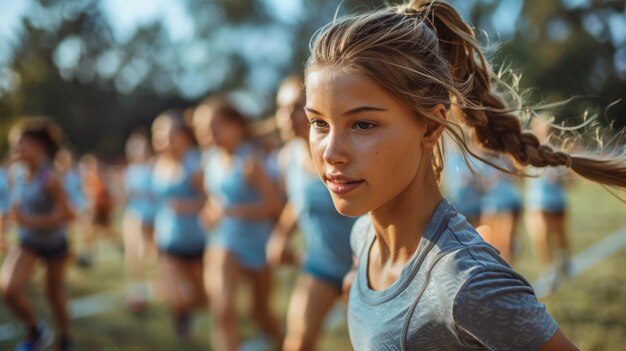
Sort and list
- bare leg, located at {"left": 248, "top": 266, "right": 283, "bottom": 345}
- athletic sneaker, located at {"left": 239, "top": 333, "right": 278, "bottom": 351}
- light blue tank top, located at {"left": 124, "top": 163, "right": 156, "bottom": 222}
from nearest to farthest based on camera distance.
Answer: bare leg, located at {"left": 248, "top": 266, "right": 283, "bottom": 345}
athletic sneaker, located at {"left": 239, "top": 333, "right": 278, "bottom": 351}
light blue tank top, located at {"left": 124, "top": 163, "right": 156, "bottom": 222}

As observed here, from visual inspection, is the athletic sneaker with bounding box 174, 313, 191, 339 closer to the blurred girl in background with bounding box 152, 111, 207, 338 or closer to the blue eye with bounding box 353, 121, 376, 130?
the blurred girl in background with bounding box 152, 111, 207, 338

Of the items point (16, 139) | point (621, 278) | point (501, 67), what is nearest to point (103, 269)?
point (16, 139)

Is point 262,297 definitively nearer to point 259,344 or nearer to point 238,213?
point 238,213

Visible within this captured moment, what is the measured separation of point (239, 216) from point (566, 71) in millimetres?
48219

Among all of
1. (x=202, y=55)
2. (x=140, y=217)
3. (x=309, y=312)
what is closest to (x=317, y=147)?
(x=309, y=312)

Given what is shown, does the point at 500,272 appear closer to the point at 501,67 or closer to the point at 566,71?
the point at 501,67

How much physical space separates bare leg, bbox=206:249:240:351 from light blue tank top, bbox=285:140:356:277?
948 mm

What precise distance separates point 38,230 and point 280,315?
2.76 m

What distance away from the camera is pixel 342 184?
5.54 feet

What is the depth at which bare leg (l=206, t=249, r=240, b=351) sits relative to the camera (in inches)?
194

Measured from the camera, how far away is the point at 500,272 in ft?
4.86

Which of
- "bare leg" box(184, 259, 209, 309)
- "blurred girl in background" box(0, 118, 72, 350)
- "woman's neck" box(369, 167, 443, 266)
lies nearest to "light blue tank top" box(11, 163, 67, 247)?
"blurred girl in background" box(0, 118, 72, 350)

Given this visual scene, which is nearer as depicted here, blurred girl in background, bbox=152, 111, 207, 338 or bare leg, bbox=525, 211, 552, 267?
blurred girl in background, bbox=152, 111, 207, 338

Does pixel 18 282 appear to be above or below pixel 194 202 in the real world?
below
